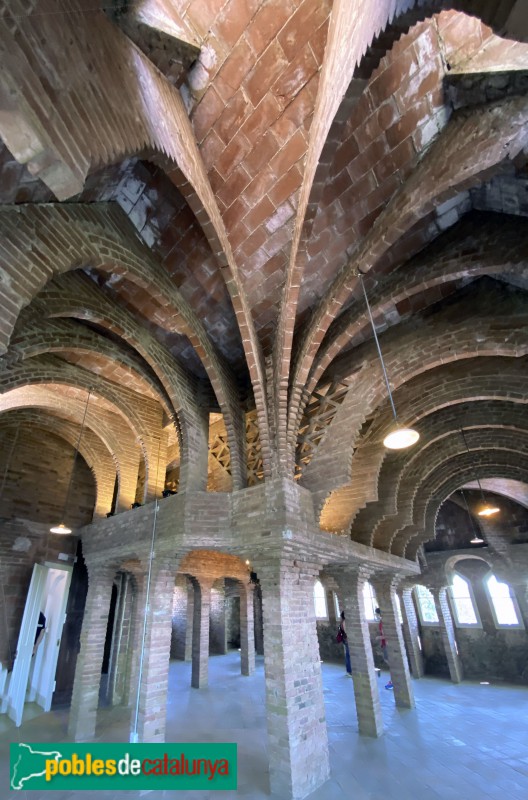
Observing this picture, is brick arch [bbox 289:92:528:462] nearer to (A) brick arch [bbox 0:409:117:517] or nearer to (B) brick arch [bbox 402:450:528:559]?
(A) brick arch [bbox 0:409:117:517]

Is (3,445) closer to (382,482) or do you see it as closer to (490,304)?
(382,482)

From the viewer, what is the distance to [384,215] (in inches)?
205

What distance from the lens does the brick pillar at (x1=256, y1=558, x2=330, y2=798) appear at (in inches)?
199

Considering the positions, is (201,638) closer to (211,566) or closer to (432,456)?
(211,566)

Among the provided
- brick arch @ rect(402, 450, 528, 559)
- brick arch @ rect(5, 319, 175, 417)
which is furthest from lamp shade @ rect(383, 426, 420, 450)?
brick arch @ rect(402, 450, 528, 559)

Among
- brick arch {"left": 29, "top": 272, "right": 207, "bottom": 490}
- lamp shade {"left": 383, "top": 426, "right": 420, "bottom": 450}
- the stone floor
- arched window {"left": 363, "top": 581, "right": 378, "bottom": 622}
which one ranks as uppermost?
brick arch {"left": 29, "top": 272, "right": 207, "bottom": 490}

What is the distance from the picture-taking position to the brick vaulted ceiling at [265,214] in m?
3.12

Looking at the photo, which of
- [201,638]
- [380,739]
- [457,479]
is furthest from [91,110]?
[457,479]

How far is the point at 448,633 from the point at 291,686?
414 inches

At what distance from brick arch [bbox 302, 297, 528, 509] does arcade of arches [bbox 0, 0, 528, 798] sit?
0.04 meters

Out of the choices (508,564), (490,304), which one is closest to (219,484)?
(490,304)

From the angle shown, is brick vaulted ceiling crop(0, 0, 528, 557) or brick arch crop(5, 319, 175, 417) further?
brick arch crop(5, 319, 175, 417)

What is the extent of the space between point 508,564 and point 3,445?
16389 millimetres

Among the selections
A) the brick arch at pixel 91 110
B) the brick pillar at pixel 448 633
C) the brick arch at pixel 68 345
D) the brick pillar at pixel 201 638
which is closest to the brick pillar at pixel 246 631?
the brick pillar at pixel 201 638
